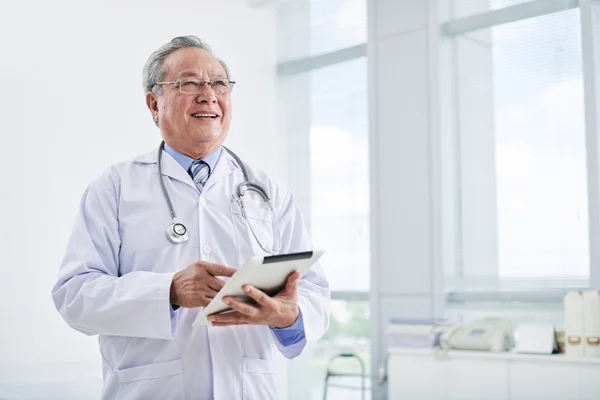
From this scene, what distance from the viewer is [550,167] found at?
3.31 metres

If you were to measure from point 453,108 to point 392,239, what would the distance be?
792mm

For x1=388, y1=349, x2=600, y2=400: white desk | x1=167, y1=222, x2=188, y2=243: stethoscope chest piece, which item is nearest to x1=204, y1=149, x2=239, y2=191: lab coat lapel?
x1=167, y1=222, x2=188, y2=243: stethoscope chest piece

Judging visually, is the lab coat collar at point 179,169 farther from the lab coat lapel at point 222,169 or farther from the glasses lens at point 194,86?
the glasses lens at point 194,86

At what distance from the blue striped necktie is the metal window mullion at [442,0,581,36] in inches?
85.1

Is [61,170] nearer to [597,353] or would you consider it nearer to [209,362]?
[209,362]

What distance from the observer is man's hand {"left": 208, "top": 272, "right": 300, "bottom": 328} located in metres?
1.53

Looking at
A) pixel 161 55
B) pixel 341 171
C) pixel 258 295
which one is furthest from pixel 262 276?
pixel 341 171

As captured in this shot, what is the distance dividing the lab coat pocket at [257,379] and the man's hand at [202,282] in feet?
0.93

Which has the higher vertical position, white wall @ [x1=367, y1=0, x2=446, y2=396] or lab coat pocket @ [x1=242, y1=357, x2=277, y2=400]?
white wall @ [x1=367, y1=0, x2=446, y2=396]

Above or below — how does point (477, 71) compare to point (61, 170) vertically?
above

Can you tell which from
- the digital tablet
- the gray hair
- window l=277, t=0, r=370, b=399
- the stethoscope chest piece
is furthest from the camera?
window l=277, t=0, r=370, b=399

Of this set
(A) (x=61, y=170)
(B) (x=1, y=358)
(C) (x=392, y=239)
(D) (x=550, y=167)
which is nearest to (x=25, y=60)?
(A) (x=61, y=170)

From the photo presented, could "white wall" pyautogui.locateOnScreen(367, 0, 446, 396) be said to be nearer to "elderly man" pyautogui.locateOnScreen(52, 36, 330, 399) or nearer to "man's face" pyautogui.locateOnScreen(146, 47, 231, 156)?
"elderly man" pyautogui.locateOnScreen(52, 36, 330, 399)

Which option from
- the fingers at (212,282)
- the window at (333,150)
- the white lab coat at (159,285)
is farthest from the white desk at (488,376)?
the fingers at (212,282)
